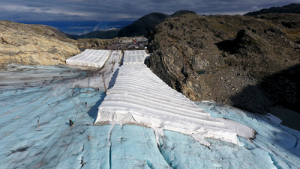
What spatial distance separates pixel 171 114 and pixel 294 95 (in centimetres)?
1916

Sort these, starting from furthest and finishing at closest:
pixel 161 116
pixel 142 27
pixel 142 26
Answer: pixel 142 26 → pixel 142 27 → pixel 161 116

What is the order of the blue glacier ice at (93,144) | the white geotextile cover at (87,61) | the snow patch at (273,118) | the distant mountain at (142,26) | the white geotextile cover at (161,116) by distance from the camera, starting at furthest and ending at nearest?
the distant mountain at (142,26)
the white geotextile cover at (87,61)
the snow patch at (273,118)
the white geotextile cover at (161,116)
the blue glacier ice at (93,144)

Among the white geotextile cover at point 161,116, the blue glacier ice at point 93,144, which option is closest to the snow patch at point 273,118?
the blue glacier ice at point 93,144

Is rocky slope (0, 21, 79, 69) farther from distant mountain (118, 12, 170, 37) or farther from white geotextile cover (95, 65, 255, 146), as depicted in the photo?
distant mountain (118, 12, 170, 37)

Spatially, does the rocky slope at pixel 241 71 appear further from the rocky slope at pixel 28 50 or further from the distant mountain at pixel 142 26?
the distant mountain at pixel 142 26

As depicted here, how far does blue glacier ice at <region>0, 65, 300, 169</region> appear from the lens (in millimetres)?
5539

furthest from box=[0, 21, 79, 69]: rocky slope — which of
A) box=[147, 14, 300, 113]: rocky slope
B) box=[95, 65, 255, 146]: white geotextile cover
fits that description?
box=[95, 65, 255, 146]: white geotextile cover

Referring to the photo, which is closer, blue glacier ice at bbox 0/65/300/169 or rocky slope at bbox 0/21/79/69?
blue glacier ice at bbox 0/65/300/169

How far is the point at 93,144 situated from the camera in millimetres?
6234

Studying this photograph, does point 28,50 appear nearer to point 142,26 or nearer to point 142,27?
point 142,27

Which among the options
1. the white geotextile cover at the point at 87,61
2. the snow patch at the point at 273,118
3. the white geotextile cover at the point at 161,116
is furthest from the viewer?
the white geotextile cover at the point at 87,61

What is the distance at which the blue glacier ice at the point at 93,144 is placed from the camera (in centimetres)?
554

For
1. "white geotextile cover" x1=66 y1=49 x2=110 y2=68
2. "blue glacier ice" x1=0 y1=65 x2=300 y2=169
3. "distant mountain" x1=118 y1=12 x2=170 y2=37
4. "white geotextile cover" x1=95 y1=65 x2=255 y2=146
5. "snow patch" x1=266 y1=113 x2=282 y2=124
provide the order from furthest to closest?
"distant mountain" x1=118 y1=12 x2=170 y2=37 < "white geotextile cover" x1=66 y1=49 x2=110 y2=68 < "snow patch" x1=266 y1=113 x2=282 y2=124 < "white geotextile cover" x1=95 y1=65 x2=255 y2=146 < "blue glacier ice" x1=0 y1=65 x2=300 y2=169

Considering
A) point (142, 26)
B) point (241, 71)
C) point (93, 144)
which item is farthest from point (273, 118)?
point (142, 26)
